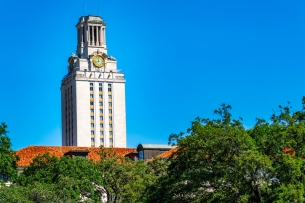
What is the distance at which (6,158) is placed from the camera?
92.6 metres

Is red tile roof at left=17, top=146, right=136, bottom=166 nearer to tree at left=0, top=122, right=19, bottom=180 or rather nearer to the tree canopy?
tree at left=0, top=122, right=19, bottom=180

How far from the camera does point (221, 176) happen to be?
6481 cm

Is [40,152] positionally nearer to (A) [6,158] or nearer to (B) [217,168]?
(A) [6,158]

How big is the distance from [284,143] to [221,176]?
4524 mm

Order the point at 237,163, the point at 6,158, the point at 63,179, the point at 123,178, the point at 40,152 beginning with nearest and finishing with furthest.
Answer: the point at 237,163
the point at 63,179
the point at 6,158
the point at 123,178
the point at 40,152

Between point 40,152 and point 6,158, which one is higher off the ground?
point 40,152

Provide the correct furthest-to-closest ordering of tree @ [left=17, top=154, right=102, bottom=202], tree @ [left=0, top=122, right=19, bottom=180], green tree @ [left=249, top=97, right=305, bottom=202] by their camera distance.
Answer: tree @ [left=0, top=122, right=19, bottom=180]
tree @ [left=17, top=154, right=102, bottom=202]
green tree @ [left=249, top=97, right=305, bottom=202]

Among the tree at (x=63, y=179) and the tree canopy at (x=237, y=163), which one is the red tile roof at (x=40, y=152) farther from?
the tree canopy at (x=237, y=163)

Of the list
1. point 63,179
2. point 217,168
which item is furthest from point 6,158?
point 217,168

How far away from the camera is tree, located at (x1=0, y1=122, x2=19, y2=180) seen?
302 ft

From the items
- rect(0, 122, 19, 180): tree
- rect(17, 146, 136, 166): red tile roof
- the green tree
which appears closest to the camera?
the green tree

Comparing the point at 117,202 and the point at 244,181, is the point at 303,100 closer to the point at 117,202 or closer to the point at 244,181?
the point at 244,181

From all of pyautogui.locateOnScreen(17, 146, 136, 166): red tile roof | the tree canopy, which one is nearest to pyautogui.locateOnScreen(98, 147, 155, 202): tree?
the tree canopy

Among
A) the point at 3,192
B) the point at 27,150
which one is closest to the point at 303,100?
the point at 3,192
